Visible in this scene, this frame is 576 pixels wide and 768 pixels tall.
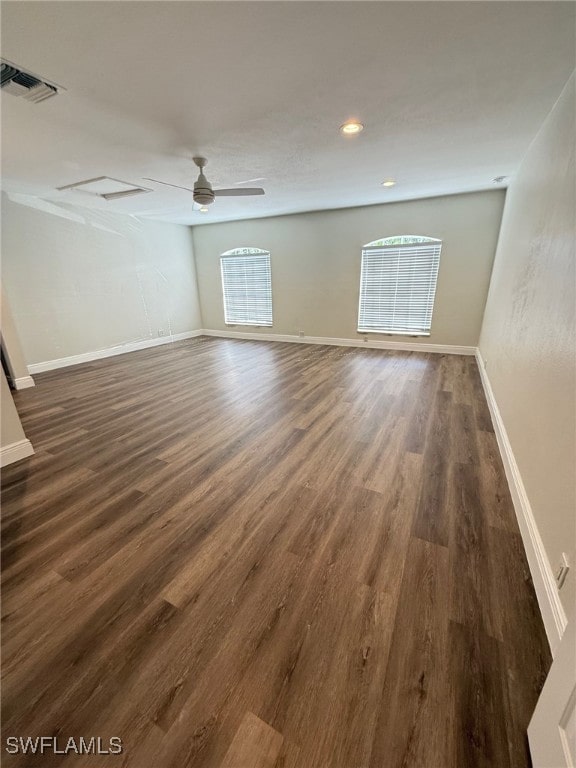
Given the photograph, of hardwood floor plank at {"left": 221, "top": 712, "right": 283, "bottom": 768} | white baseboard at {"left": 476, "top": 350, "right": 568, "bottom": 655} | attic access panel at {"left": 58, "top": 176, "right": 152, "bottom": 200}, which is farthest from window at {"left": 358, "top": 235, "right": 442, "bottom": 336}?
hardwood floor plank at {"left": 221, "top": 712, "right": 283, "bottom": 768}

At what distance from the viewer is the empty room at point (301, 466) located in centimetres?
102

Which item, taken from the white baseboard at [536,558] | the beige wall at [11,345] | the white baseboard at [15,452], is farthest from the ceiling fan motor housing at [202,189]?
the white baseboard at [536,558]

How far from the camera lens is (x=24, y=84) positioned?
188 centimetres

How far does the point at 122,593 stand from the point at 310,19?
2.94 metres

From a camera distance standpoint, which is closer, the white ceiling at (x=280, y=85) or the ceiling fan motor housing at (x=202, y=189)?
the white ceiling at (x=280, y=85)

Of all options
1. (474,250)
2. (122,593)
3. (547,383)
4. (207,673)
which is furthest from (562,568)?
(474,250)

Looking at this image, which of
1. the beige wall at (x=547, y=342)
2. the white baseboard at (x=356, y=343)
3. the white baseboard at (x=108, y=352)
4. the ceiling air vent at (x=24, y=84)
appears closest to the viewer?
the beige wall at (x=547, y=342)

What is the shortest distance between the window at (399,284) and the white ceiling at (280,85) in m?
1.74

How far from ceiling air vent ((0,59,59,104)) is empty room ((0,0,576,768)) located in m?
0.02

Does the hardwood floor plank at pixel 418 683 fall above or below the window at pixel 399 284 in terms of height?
below

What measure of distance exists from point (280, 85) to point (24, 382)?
16.6 ft

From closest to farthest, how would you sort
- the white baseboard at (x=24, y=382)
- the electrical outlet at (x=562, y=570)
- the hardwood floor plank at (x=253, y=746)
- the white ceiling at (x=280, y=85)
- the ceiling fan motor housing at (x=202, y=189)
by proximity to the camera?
the hardwood floor plank at (x=253, y=746)
the electrical outlet at (x=562, y=570)
the white ceiling at (x=280, y=85)
the ceiling fan motor housing at (x=202, y=189)
the white baseboard at (x=24, y=382)

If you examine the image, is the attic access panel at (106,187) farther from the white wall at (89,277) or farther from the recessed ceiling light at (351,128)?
the recessed ceiling light at (351,128)

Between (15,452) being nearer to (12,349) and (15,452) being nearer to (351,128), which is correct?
(12,349)
